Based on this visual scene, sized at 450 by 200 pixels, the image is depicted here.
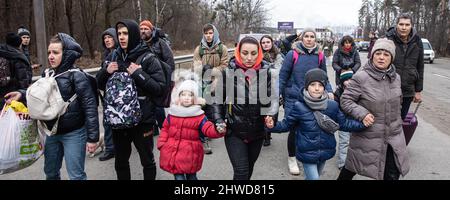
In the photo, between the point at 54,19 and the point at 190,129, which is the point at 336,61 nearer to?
the point at 190,129

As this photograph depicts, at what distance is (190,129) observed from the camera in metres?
3.26

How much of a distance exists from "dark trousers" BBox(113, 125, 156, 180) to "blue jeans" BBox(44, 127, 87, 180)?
1.01 feet

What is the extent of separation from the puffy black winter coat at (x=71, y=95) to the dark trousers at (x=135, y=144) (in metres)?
0.25

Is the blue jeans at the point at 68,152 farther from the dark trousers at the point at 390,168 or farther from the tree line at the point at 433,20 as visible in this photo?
the tree line at the point at 433,20

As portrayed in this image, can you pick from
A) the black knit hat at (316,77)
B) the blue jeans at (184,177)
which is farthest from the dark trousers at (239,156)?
the black knit hat at (316,77)

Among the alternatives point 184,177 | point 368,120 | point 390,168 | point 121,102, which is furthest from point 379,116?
point 121,102

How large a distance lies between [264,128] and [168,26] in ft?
109

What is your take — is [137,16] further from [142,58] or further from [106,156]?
[142,58]

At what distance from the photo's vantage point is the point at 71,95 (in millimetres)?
3146

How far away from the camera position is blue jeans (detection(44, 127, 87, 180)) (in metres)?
3.19

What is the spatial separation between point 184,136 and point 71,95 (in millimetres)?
1072

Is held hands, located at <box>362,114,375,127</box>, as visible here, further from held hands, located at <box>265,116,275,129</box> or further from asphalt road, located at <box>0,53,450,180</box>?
asphalt road, located at <box>0,53,450,180</box>

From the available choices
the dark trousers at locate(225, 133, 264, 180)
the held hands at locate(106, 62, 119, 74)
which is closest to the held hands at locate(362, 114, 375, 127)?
the dark trousers at locate(225, 133, 264, 180)
